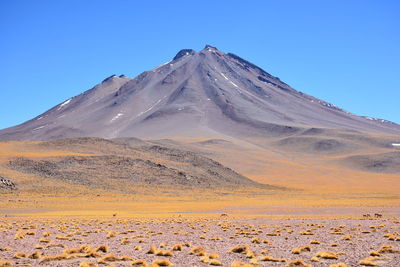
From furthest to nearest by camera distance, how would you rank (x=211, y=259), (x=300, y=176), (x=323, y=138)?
1. (x=323, y=138)
2. (x=300, y=176)
3. (x=211, y=259)

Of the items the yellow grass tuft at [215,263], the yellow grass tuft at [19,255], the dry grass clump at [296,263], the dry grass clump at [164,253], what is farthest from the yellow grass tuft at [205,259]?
the yellow grass tuft at [19,255]

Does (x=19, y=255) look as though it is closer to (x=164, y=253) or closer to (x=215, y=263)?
(x=164, y=253)

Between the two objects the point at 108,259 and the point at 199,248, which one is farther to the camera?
the point at 199,248

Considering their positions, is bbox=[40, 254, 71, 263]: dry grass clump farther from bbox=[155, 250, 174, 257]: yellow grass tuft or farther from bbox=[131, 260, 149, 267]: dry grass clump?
bbox=[155, 250, 174, 257]: yellow grass tuft

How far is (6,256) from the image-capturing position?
47.3ft

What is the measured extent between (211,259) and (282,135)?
166973 mm

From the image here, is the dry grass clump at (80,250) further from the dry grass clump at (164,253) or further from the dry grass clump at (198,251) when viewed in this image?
the dry grass clump at (198,251)

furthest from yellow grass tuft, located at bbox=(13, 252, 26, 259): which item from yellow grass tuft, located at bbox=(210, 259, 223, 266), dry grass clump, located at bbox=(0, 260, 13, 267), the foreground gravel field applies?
yellow grass tuft, located at bbox=(210, 259, 223, 266)

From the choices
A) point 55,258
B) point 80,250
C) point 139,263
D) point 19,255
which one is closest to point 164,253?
point 139,263

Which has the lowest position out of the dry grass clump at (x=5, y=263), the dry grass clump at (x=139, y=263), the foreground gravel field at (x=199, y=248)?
the foreground gravel field at (x=199, y=248)

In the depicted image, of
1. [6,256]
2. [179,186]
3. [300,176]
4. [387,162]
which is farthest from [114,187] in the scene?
[387,162]

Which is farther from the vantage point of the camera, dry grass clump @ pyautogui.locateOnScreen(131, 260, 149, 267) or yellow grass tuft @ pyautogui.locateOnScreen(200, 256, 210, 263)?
yellow grass tuft @ pyautogui.locateOnScreen(200, 256, 210, 263)

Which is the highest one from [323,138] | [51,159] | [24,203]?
[323,138]

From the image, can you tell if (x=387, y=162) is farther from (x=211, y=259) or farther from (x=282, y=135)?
(x=211, y=259)
